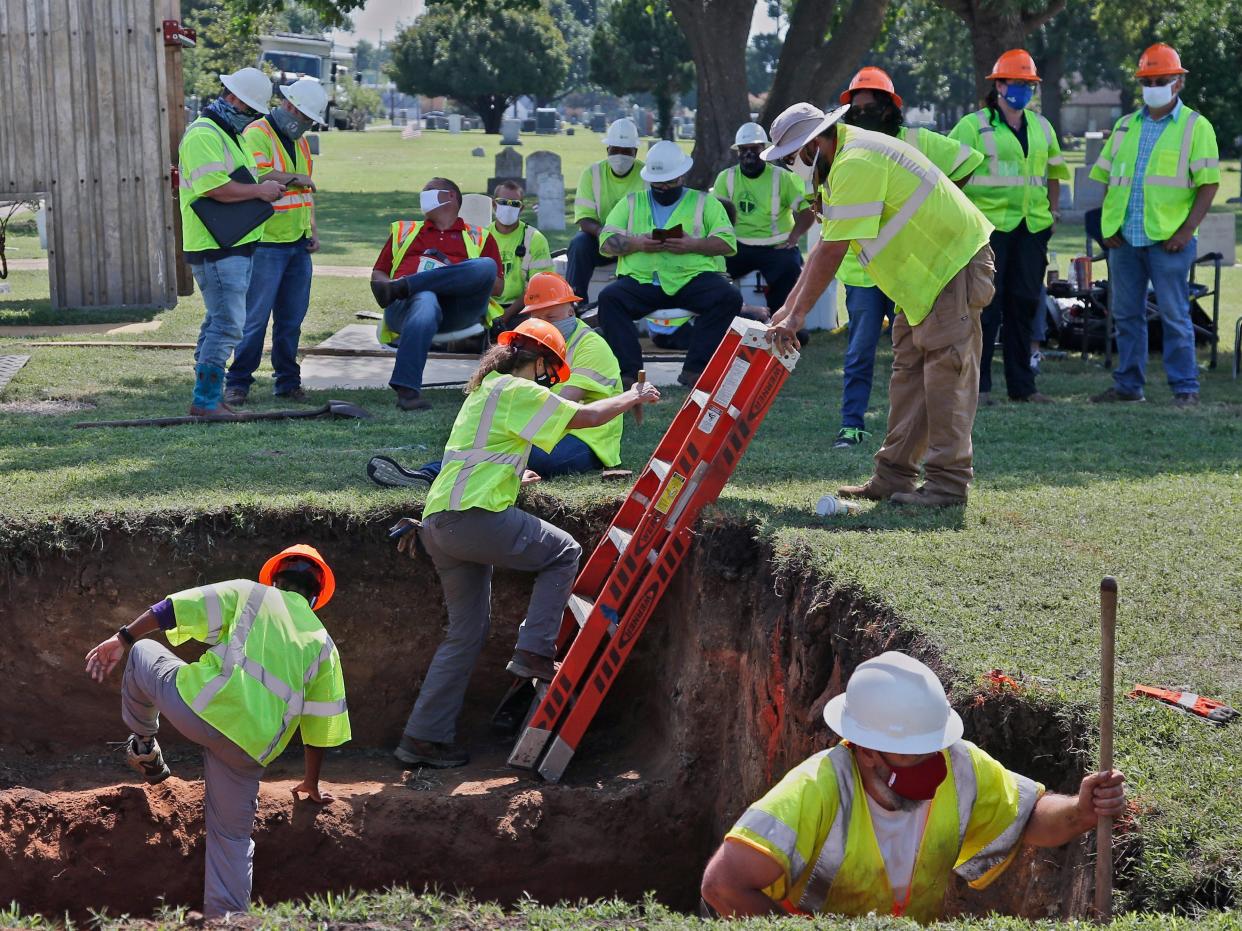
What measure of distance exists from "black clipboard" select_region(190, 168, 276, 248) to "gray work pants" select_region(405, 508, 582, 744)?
3.44 m

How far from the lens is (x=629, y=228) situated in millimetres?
11227

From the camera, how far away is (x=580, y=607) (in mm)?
7266

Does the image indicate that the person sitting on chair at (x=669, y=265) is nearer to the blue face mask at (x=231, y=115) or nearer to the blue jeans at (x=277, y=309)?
the blue jeans at (x=277, y=309)

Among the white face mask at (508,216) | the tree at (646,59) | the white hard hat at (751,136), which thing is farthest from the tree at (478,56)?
the white face mask at (508,216)

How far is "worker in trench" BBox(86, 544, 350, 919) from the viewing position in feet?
19.3

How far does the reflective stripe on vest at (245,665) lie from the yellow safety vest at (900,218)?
3.12m

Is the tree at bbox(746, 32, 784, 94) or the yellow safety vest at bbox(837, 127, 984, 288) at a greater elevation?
the tree at bbox(746, 32, 784, 94)

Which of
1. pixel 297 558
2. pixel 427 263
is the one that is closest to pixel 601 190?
pixel 427 263

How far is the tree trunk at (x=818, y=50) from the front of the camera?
20391 mm

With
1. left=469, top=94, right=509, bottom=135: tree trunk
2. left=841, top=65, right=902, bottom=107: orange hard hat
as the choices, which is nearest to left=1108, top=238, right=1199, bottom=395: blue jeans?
left=841, top=65, right=902, bottom=107: orange hard hat

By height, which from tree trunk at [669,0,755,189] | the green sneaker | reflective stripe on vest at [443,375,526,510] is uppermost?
tree trunk at [669,0,755,189]

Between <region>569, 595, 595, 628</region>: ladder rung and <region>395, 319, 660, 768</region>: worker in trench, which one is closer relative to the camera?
<region>395, 319, 660, 768</region>: worker in trench

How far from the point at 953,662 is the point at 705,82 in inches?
668

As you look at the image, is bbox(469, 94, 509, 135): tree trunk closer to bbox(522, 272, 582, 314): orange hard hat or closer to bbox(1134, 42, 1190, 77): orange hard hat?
bbox(1134, 42, 1190, 77): orange hard hat
